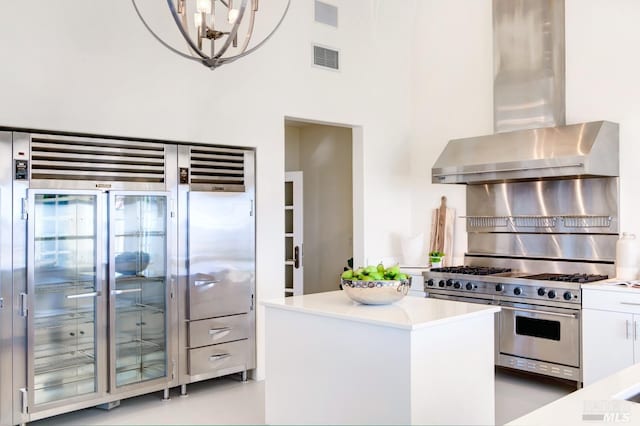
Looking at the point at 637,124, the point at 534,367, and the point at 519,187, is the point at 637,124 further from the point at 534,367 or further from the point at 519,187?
the point at 534,367

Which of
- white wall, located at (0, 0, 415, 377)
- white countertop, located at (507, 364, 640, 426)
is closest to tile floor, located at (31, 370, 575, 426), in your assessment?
white wall, located at (0, 0, 415, 377)

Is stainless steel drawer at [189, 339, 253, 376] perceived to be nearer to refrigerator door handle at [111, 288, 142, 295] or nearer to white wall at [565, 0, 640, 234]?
refrigerator door handle at [111, 288, 142, 295]

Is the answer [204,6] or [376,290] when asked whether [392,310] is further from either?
[204,6]

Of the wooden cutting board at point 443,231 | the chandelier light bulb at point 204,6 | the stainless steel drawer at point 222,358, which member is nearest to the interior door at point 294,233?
the wooden cutting board at point 443,231

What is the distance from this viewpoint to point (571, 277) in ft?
16.5

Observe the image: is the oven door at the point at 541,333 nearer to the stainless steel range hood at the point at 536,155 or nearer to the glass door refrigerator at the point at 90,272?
the stainless steel range hood at the point at 536,155

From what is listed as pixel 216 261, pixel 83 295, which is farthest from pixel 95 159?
pixel 216 261

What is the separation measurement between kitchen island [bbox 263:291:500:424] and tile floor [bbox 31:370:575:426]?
0.96 meters

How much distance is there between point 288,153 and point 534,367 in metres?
4.29

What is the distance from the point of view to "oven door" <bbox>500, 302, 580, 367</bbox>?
15.8 feet

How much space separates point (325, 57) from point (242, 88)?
1.07 m

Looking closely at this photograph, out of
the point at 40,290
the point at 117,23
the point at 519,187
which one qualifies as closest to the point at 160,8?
the point at 117,23

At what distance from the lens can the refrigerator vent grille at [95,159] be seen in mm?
4188

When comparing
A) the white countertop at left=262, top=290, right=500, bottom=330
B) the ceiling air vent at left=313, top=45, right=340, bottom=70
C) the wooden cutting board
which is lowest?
the white countertop at left=262, top=290, right=500, bottom=330
